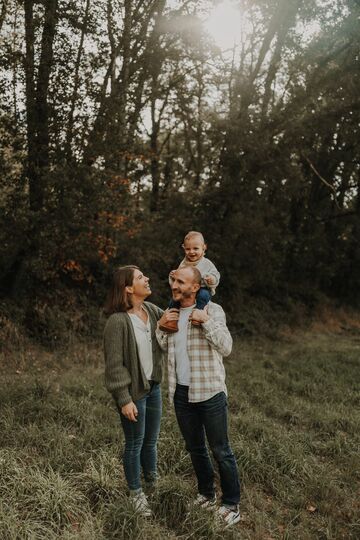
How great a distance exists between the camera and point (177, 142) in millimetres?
18047

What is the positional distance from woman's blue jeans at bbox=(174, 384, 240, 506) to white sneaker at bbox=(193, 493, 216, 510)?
0.10m

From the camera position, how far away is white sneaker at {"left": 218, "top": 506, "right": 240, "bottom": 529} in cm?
348

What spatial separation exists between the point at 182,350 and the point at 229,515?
4.24ft

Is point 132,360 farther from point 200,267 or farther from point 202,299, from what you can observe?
point 200,267

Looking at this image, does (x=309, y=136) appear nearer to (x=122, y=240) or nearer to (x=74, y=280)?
(x=122, y=240)

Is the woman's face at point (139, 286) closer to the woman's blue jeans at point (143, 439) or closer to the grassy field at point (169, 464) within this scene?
the woman's blue jeans at point (143, 439)

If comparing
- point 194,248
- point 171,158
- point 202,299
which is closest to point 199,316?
point 202,299

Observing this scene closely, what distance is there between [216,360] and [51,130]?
251 inches

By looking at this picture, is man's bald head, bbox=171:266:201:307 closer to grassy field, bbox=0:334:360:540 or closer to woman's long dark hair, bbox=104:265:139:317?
woman's long dark hair, bbox=104:265:139:317

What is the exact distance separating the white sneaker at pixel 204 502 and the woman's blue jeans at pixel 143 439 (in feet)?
1.28

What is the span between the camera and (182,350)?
3395 mm

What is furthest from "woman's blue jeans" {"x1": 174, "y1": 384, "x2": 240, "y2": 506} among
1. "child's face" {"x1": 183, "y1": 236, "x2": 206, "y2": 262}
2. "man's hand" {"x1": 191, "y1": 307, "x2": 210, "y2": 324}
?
"child's face" {"x1": 183, "y1": 236, "x2": 206, "y2": 262}

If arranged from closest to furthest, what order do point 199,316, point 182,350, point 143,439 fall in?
1. point 199,316
2. point 182,350
3. point 143,439

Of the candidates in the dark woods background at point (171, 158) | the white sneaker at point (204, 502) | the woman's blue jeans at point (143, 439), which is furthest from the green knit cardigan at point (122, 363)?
the dark woods background at point (171, 158)
